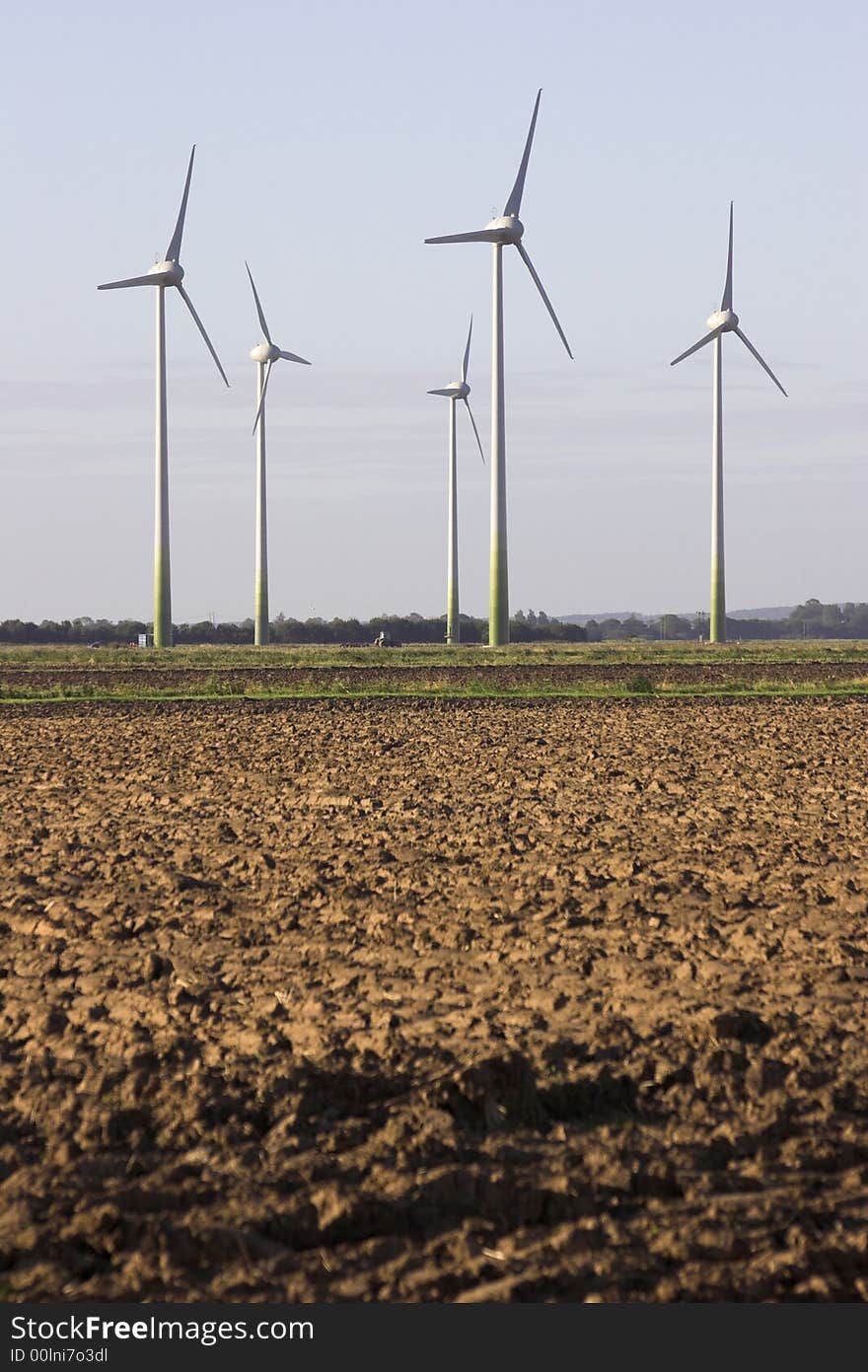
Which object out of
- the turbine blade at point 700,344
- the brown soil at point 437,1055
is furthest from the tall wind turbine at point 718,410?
the brown soil at point 437,1055

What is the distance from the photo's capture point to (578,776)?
2817cm

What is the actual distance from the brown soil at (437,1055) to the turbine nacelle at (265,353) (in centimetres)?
10287

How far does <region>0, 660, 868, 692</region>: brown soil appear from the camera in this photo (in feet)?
200

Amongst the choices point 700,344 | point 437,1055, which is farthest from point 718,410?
point 437,1055

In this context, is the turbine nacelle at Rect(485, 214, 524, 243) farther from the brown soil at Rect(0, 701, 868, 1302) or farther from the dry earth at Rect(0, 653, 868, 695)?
the brown soil at Rect(0, 701, 868, 1302)

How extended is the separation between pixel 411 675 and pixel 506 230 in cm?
3560

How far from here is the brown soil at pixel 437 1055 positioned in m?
7.83

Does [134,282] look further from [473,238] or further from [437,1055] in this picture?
[437,1055]

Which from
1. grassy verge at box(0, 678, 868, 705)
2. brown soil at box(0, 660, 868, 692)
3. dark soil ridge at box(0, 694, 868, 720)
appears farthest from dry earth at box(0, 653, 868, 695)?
dark soil ridge at box(0, 694, 868, 720)

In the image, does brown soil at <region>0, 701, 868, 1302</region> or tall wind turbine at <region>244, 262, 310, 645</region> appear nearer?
brown soil at <region>0, 701, 868, 1302</region>

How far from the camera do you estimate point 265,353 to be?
12369cm

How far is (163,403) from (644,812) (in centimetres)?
7996

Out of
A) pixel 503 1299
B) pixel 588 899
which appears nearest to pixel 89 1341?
pixel 503 1299

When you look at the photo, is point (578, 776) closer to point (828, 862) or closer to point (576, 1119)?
point (828, 862)
